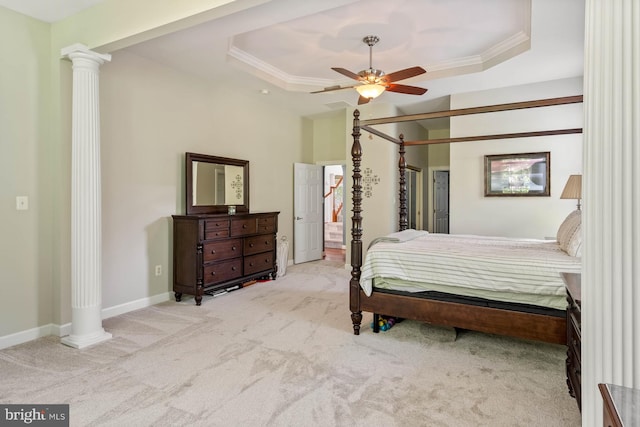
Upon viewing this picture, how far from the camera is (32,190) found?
3170 mm

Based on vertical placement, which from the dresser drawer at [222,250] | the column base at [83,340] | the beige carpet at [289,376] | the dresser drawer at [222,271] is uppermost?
the dresser drawer at [222,250]

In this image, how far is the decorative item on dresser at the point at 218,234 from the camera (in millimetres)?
4270

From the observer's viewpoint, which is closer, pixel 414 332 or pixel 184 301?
pixel 414 332

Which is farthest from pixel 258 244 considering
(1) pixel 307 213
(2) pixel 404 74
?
(2) pixel 404 74

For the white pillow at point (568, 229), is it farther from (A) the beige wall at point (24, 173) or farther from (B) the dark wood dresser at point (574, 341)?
(A) the beige wall at point (24, 173)

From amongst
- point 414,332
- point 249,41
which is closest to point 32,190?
point 249,41

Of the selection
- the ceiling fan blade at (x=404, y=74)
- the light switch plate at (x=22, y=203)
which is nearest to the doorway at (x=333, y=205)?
the ceiling fan blade at (x=404, y=74)

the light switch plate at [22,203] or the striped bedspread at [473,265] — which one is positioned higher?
the light switch plate at [22,203]

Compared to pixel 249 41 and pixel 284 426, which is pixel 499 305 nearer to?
pixel 284 426

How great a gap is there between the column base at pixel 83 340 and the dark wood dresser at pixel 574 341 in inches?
136

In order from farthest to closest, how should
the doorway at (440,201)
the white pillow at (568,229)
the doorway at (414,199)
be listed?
the doorway at (440,201), the doorway at (414,199), the white pillow at (568,229)

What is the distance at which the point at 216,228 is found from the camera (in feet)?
14.6

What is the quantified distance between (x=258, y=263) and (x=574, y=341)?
12.9 feet

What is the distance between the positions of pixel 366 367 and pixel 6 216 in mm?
3169
